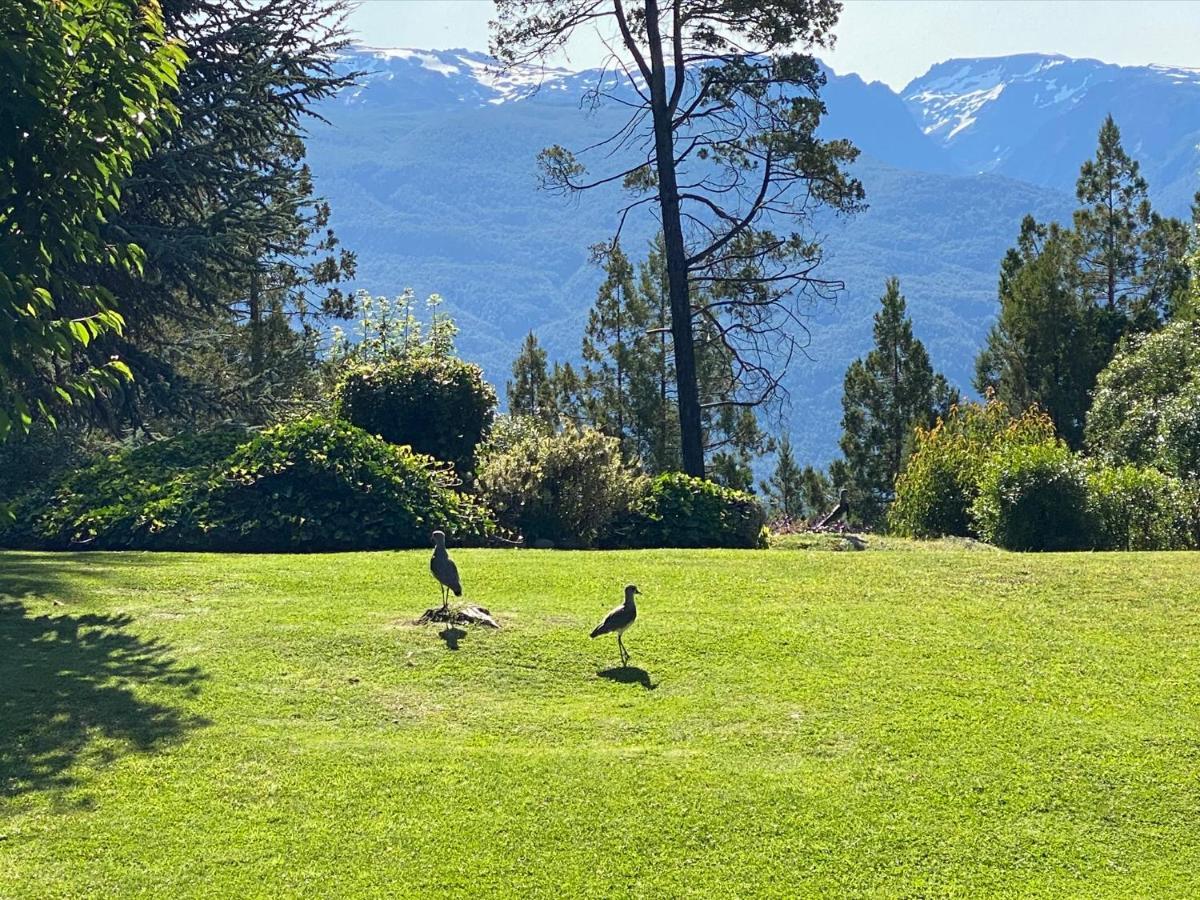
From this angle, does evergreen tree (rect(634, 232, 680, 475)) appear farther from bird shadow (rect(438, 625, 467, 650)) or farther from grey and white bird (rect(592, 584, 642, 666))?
grey and white bird (rect(592, 584, 642, 666))

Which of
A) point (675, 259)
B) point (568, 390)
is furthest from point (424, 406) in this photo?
point (568, 390)

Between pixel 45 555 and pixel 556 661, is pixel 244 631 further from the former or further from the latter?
pixel 45 555

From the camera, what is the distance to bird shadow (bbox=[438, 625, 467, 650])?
8.46 meters

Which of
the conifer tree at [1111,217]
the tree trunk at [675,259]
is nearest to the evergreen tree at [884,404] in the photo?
the conifer tree at [1111,217]

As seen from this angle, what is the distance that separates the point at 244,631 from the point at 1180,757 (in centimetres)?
622

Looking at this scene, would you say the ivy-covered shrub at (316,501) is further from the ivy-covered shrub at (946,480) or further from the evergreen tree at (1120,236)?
the evergreen tree at (1120,236)

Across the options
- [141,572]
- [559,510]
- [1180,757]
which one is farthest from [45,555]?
[1180,757]

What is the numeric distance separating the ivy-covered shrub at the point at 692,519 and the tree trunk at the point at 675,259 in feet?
16.9

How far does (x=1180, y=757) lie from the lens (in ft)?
21.5

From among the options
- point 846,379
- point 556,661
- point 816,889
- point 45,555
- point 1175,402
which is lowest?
point 816,889

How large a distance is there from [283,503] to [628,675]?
6.56 meters

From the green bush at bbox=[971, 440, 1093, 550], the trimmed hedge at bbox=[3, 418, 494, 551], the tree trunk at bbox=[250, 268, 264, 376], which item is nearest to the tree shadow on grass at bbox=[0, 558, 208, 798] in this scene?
the trimmed hedge at bbox=[3, 418, 494, 551]

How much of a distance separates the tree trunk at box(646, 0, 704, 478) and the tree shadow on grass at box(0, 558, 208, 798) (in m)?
12.5

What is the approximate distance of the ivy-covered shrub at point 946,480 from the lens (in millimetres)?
16859
